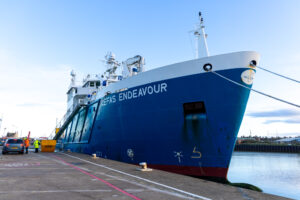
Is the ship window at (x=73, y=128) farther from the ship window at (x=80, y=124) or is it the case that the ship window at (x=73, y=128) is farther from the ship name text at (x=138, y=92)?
the ship name text at (x=138, y=92)

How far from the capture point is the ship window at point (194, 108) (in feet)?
32.6

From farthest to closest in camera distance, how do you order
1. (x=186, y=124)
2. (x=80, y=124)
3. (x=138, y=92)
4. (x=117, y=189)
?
(x=80, y=124)
(x=138, y=92)
(x=186, y=124)
(x=117, y=189)

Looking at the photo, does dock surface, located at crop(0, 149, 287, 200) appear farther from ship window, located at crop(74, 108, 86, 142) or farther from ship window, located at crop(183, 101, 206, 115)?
ship window, located at crop(74, 108, 86, 142)

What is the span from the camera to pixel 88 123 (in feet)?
58.4

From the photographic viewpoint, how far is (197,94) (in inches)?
389

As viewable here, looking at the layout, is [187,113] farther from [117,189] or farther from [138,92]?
[117,189]

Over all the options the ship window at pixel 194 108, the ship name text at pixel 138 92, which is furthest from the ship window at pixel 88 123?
the ship window at pixel 194 108

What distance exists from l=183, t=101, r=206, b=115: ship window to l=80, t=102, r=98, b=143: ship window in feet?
27.1

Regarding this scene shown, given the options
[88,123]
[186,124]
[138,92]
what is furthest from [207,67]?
[88,123]

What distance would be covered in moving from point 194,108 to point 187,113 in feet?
1.30

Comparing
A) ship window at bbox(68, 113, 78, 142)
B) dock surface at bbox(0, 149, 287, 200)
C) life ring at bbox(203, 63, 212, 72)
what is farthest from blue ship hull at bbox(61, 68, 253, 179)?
ship window at bbox(68, 113, 78, 142)

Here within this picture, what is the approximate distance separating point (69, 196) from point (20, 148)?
16100 mm

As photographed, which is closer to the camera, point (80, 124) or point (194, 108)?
point (194, 108)

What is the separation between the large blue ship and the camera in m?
9.37
